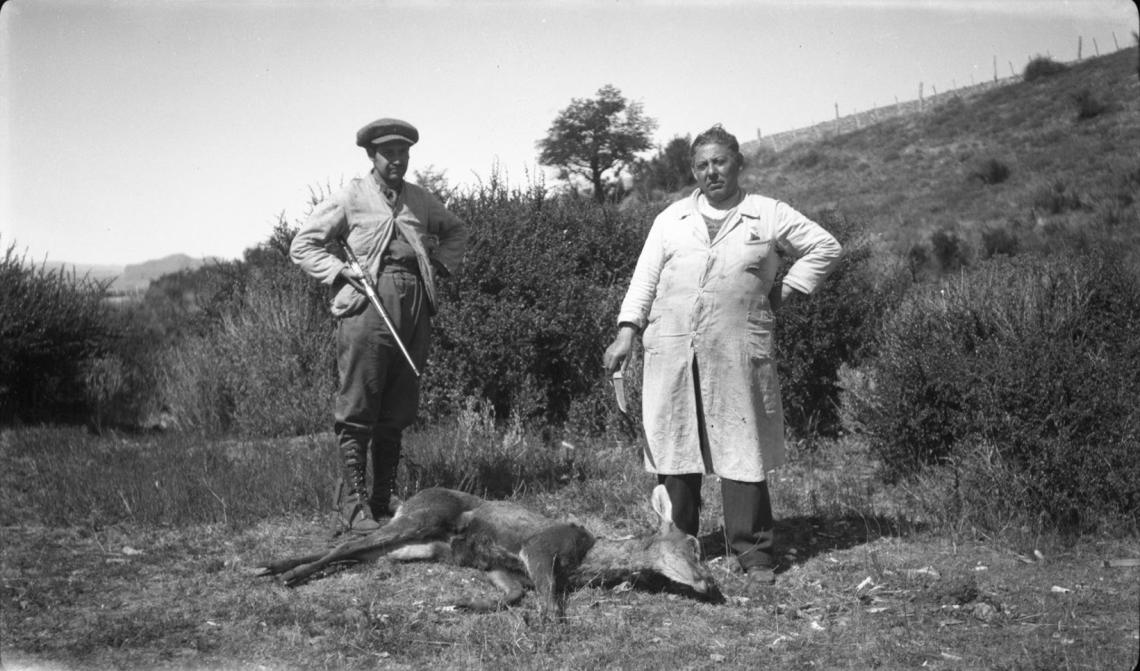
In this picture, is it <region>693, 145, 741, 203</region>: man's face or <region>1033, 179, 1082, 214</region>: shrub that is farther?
<region>1033, 179, 1082, 214</region>: shrub

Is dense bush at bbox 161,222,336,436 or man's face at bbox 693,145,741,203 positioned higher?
man's face at bbox 693,145,741,203

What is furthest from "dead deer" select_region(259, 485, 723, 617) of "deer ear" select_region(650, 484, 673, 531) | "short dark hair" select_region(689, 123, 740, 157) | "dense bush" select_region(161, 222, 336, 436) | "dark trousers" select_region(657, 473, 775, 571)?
"dense bush" select_region(161, 222, 336, 436)

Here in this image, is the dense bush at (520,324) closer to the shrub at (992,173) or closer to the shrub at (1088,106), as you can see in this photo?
the shrub at (992,173)

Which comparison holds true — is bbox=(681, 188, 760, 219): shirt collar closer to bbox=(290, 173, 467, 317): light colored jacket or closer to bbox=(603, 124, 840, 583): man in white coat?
bbox=(603, 124, 840, 583): man in white coat

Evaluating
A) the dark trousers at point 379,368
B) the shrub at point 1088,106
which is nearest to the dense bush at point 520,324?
the dark trousers at point 379,368

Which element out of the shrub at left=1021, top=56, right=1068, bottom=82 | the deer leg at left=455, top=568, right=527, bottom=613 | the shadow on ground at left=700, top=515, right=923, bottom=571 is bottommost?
the shadow on ground at left=700, top=515, right=923, bottom=571

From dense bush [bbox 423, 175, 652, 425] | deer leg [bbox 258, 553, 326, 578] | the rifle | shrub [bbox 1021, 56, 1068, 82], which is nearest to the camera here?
deer leg [bbox 258, 553, 326, 578]

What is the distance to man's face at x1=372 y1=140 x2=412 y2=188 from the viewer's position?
5.89m

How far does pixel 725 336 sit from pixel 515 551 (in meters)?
1.64

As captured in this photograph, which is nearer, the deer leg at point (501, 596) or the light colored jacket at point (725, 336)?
the deer leg at point (501, 596)

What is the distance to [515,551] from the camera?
5184 mm

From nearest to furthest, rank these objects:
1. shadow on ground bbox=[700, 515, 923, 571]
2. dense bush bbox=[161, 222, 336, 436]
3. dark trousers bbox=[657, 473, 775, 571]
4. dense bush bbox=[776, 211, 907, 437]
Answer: dark trousers bbox=[657, 473, 775, 571] < shadow on ground bbox=[700, 515, 923, 571] < dense bush bbox=[776, 211, 907, 437] < dense bush bbox=[161, 222, 336, 436]

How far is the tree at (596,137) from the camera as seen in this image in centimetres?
2997

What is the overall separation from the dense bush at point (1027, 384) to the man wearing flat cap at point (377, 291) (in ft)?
13.2
